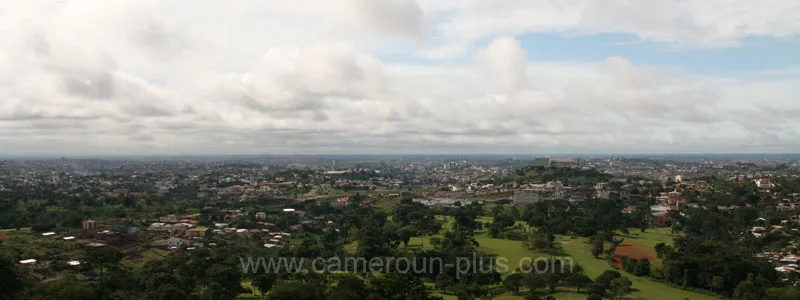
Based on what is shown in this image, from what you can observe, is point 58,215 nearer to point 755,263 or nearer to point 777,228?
point 755,263

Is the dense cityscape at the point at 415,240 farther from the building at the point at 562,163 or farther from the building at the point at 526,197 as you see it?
the building at the point at 562,163

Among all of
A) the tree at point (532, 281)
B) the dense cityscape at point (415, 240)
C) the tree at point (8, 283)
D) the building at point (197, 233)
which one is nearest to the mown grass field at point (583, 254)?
the dense cityscape at point (415, 240)

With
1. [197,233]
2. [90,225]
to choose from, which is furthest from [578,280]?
[90,225]

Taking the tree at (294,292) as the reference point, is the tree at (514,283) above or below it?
below

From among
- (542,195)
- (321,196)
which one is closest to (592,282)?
(542,195)

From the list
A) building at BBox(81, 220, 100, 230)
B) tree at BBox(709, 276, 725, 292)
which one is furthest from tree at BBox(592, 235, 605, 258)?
building at BBox(81, 220, 100, 230)

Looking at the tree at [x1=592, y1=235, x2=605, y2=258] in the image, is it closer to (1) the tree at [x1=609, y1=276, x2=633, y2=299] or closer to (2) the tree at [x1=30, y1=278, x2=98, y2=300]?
(1) the tree at [x1=609, y1=276, x2=633, y2=299]
